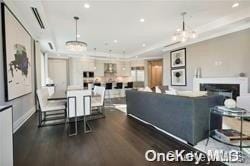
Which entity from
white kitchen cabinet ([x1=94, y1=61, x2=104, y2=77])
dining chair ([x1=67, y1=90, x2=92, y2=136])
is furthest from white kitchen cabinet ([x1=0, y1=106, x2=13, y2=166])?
white kitchen cabinet ([x1=94, y1=61, x2=104, y2=77])

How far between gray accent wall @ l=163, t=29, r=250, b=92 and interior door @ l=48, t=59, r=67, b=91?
7230 mm

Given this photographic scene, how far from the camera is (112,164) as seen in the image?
6.68ft

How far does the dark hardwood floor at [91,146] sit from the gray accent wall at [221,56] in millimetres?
3641

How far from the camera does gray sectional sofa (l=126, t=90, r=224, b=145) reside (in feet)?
8.05

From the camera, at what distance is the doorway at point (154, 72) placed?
10734 mm

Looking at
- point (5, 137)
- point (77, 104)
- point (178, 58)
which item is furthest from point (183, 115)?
point (178, 58)

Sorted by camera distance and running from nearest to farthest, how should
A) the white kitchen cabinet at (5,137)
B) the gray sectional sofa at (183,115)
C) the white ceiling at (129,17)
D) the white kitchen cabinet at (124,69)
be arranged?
the white kitchen cabinet at (5,137)
the gray sectional sofa at (183,115)
the white ceiling at (129,17)
the white kitchen cabinet at (124,69)

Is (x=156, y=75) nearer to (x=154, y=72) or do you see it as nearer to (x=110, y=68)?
(x=154, y=72)

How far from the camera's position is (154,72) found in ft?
36.7

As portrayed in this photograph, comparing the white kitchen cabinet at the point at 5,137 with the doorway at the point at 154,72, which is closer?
the white kitchen cabinet at the point at 5,137

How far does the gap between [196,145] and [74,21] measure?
174 inches

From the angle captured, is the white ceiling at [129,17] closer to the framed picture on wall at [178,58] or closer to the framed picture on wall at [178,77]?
the framed picture on wall at [178,58]

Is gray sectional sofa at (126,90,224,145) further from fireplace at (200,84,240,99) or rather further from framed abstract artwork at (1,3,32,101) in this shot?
framed abstract artwork at (1,3,32,101)

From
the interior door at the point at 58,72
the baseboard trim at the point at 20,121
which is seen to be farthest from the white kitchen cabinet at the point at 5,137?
the interior door at the point at 58,72
